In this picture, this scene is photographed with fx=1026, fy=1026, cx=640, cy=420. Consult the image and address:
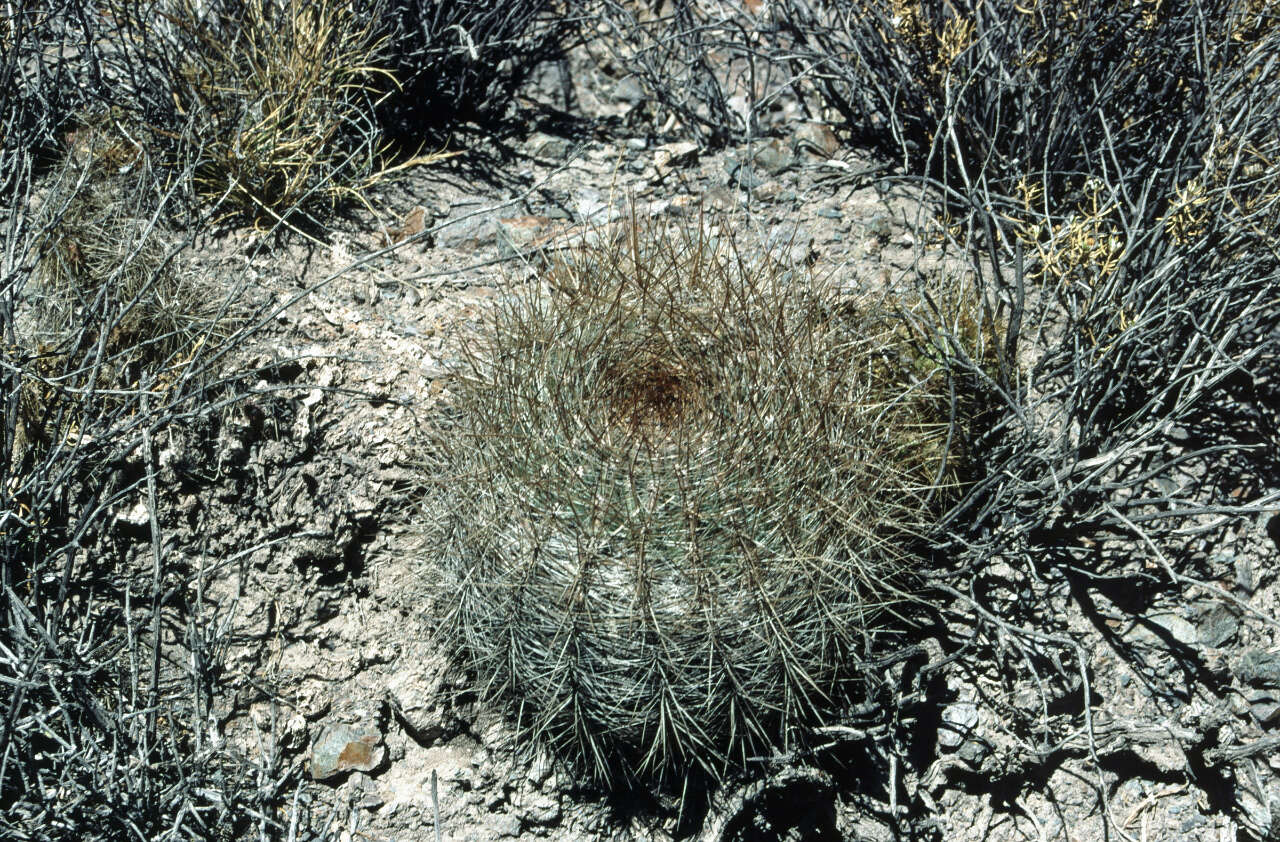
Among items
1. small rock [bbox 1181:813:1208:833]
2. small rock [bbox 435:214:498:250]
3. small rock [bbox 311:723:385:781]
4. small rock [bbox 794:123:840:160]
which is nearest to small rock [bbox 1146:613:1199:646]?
small rock [bbox 1181:813:1208:833]

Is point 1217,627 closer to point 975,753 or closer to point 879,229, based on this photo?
point 975,753

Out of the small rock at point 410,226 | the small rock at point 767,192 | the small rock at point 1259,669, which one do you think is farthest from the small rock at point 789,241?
the small rock at point 1259,669

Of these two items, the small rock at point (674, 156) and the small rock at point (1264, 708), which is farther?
the small rock at point (674, 156)

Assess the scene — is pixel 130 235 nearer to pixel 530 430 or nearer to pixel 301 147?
pixel 301 147

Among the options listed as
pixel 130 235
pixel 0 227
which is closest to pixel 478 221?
pixel 130 235

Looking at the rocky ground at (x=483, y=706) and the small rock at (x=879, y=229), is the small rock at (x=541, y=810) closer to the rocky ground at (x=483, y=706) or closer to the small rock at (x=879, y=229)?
the rocky ground at (x=483, y=706)

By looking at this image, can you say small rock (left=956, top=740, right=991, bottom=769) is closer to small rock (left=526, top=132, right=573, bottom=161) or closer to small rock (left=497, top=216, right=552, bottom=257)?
small rock (left=497, top=216, right=552, bottom=257)
